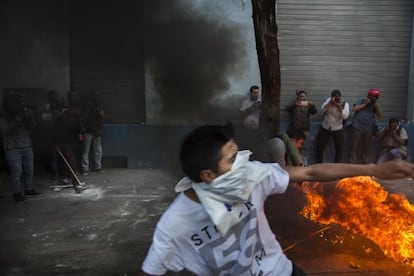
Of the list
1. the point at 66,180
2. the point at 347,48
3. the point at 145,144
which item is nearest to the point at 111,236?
the point at 66,180

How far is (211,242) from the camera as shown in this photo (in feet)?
6.63

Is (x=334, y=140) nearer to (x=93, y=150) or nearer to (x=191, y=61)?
(x=191, y=61)

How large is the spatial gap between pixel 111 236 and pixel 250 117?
466 centimetres

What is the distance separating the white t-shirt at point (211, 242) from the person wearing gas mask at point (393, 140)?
289 inches

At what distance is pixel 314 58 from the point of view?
33.4ft

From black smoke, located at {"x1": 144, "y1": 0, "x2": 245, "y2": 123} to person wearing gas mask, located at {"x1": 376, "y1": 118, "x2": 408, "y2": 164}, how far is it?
124 inches

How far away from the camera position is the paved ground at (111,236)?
4.46m

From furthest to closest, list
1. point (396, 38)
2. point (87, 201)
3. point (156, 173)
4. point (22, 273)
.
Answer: point (396, 38)
point (156, 173)
point (87, 201)
point (22, 273)

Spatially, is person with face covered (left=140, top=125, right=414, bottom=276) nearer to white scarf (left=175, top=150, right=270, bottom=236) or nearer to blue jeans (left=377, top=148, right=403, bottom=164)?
white scarf (left=175, top=150, right=270, bottom=236)

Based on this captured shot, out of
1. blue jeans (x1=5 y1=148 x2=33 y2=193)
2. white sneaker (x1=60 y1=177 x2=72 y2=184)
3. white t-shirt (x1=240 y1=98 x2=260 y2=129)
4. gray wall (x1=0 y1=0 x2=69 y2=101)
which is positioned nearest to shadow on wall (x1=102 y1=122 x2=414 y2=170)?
white t-shirt (x1=240 y1=98 x2=260 y2=129)

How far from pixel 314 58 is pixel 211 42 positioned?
2.43m

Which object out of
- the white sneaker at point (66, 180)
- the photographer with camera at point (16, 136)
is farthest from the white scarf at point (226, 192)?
the white sneaker at point (66, 180)

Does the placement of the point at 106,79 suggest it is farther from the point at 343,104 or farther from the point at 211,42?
the point at 343,104

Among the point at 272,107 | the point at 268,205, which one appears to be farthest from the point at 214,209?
the point at 272,107
